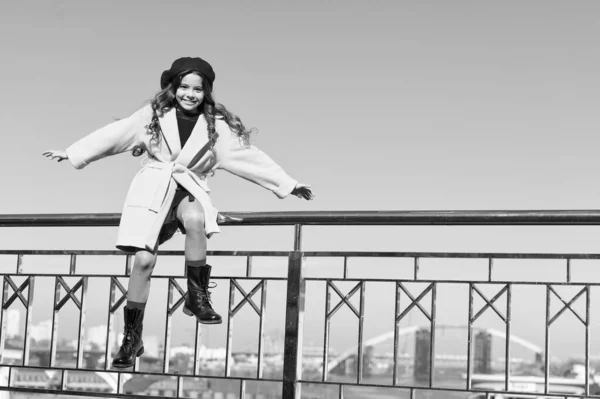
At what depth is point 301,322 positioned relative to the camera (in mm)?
3766

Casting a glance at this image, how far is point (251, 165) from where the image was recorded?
3709 mm

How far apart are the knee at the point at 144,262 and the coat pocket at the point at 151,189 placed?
0.64 ft

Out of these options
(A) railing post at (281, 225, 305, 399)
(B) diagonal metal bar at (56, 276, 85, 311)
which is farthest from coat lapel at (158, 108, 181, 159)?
(B) diagonal metal bar at (56, 276, 85, 311)

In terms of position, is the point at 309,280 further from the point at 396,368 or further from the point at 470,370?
the point at 470,370

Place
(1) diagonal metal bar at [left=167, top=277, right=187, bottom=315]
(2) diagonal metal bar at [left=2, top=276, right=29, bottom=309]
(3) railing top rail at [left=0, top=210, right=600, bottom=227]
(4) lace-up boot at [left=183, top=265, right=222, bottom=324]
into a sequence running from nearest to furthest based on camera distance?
(3) railing top rail at [left=0, top=210, right=600, bottom=227] < (4) lace-up boot at [left=183, top=265, right=222, bottom=324] < (1) diagonal metal bar at [left=167, top=277, right=187, bottom=315] < (2) diagonal metal bar at [left=2, top=276, right=29, bottom=309]

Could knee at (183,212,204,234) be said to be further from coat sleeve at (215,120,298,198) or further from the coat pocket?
coat sleeve at (215,120,298,198)

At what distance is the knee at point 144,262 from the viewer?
3.56 metres

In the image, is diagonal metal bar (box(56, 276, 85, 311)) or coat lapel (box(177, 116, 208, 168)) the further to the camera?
diagonal metal bar (box(56, 276, 85, 311))

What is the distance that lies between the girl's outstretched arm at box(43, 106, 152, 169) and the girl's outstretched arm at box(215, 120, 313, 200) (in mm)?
328

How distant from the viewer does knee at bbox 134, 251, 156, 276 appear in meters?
3.56

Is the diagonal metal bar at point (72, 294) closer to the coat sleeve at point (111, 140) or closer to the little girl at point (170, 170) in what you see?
the little girl at point (170, 170)

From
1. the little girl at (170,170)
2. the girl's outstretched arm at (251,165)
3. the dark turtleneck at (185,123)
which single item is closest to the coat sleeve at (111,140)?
the little girl at (170,170)

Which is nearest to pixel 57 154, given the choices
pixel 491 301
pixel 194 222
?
pixel 194 222

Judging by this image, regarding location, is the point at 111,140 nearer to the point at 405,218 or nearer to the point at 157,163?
the point at 157,163
